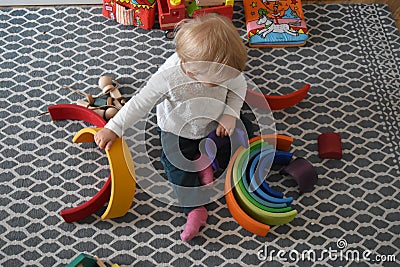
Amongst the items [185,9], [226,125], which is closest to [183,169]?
[226,125]

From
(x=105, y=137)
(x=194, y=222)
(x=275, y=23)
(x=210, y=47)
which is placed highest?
(x=210, y=47)

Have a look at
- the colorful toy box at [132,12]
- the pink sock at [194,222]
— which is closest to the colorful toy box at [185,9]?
the colorful toy box at [132,12]

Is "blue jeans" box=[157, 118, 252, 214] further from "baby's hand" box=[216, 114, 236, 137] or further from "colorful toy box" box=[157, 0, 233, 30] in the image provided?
"colorful toy box" box=[157, 0, 233, 30]

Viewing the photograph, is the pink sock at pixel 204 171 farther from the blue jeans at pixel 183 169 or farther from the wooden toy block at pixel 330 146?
the wooden toy block at pixel 330 146

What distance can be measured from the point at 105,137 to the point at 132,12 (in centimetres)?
57

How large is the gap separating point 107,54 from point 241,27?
48cm

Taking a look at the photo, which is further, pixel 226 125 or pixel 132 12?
pixel 132 12

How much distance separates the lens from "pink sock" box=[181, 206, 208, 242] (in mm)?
1252

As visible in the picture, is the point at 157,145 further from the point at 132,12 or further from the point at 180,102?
the point at 132,12

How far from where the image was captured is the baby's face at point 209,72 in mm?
1069

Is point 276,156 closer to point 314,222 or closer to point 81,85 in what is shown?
point 314,222

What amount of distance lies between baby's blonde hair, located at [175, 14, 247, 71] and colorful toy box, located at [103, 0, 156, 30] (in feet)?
1.88

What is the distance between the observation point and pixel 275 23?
1646 mm

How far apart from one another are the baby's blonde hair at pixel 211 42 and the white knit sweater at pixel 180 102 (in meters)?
0.12
